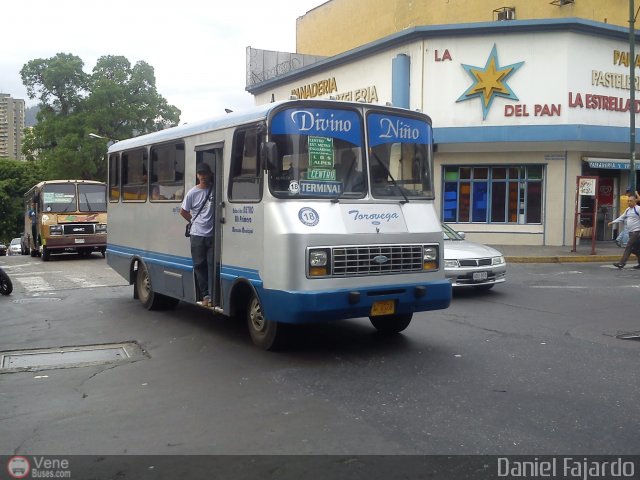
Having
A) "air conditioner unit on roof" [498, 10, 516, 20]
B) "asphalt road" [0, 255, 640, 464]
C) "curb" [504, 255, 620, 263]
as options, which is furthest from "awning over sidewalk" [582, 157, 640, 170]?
"asphalt road" [0, 255, 640, 464]

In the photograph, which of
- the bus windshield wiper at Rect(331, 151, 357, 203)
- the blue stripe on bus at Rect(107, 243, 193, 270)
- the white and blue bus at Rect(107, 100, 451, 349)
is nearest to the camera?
the white and blue bus at Rect(107, 100, 451, 349)

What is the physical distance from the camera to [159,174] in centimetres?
998

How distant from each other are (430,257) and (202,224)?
2.87 metres

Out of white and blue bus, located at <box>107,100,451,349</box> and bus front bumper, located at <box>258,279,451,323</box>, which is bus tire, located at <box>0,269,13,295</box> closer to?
white and blue bus, located at <box>107,100,451,349</box>

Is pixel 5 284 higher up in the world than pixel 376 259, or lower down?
lower down

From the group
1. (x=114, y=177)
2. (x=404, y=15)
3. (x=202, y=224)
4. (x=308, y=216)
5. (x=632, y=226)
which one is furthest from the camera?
(x=404, y=15)

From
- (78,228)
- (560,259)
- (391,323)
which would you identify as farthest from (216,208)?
(78,228)

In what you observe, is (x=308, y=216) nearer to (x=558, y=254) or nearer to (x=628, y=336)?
(x=628, y=336)

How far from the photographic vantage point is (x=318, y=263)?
6816mm

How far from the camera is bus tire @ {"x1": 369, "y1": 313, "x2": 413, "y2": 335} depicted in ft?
27.0

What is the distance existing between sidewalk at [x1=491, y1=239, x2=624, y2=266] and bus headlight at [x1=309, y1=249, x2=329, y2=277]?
43.1 feet

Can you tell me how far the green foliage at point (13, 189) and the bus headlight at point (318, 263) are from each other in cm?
5538

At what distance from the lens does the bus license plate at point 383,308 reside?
7.16m

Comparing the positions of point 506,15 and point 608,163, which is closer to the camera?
point 608,163
